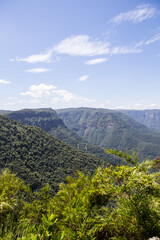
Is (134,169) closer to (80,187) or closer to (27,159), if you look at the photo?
(80,187)

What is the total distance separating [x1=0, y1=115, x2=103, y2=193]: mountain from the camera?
91875mm

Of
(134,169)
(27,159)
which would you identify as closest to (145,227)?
(134,169)

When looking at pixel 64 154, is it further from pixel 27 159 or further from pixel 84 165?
pixel 27 159

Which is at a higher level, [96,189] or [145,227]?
[96,189]

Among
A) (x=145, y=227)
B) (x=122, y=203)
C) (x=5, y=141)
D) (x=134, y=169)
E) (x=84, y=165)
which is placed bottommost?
(x=84, y=165)

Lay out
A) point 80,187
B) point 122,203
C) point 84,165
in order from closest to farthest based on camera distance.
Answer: point 122,203, point 80,187, point 84,165

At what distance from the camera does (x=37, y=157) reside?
117 meters

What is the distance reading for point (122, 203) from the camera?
3.57 m

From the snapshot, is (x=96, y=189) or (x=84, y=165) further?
(x=84, y=165)

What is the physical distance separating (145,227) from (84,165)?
→ 409 ft

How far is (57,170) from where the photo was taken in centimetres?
10888

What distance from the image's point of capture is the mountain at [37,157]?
91875 millimetres

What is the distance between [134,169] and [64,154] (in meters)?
131

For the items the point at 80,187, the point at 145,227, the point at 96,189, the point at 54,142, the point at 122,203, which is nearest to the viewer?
the point at 145,227
